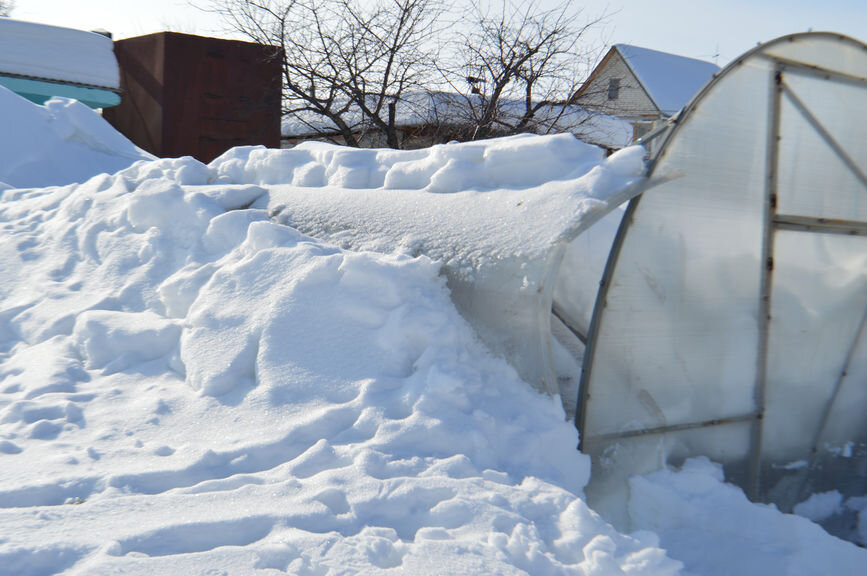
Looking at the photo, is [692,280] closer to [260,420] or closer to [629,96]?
[260,420]

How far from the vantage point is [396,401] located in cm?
307

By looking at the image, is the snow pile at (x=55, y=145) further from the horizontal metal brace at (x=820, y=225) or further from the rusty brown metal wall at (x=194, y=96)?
the horizontal metal brace at (x=820, y=225)

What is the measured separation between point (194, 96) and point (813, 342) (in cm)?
875

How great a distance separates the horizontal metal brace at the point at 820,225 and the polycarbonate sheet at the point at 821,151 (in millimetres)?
27

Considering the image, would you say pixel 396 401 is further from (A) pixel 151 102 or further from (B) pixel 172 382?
(A) pixel 151 102

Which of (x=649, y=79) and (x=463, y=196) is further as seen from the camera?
(x=649, y=79)

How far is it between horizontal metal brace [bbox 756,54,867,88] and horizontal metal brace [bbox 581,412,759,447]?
1810mm

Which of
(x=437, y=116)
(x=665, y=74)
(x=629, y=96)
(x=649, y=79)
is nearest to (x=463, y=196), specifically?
(x=437, y=116)

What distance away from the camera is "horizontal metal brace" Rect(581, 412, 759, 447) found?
3554 mm

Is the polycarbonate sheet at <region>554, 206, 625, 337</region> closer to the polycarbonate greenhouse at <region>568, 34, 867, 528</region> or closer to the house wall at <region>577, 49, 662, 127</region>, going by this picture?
the polycarbonate greenhouse at <region>568, 34, 867, 528</region>

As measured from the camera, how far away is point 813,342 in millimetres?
4227

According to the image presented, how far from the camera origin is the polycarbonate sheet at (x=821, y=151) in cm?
A: 381

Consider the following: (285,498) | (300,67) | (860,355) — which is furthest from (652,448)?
(300,67)

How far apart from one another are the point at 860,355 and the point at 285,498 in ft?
12.2
